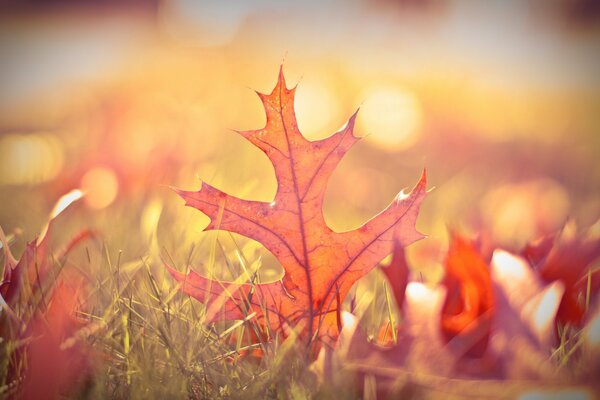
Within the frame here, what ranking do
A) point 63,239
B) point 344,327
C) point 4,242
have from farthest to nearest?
point 63,239
point 4,242
point 344,327

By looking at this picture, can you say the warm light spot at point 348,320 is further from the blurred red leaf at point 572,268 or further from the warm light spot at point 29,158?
the warm light spot at point 29,158

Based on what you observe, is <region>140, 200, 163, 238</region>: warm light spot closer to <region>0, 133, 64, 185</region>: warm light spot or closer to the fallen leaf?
<region>0, 133, 64, 185</region>: warm light spot

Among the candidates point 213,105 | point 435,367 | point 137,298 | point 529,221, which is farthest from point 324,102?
point 435,367

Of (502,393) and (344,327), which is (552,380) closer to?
(502,393)

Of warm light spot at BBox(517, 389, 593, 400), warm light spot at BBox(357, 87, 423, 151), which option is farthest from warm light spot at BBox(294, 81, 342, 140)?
warm light spot at BBox(517, 389, 593, 400)

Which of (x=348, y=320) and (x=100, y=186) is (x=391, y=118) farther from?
(x=348, y=320)

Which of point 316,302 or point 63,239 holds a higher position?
point 316,302

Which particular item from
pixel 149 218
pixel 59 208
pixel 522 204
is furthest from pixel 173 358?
pixel 522 204

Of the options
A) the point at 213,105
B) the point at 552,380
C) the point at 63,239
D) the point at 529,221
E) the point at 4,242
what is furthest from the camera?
the point at 213,105
